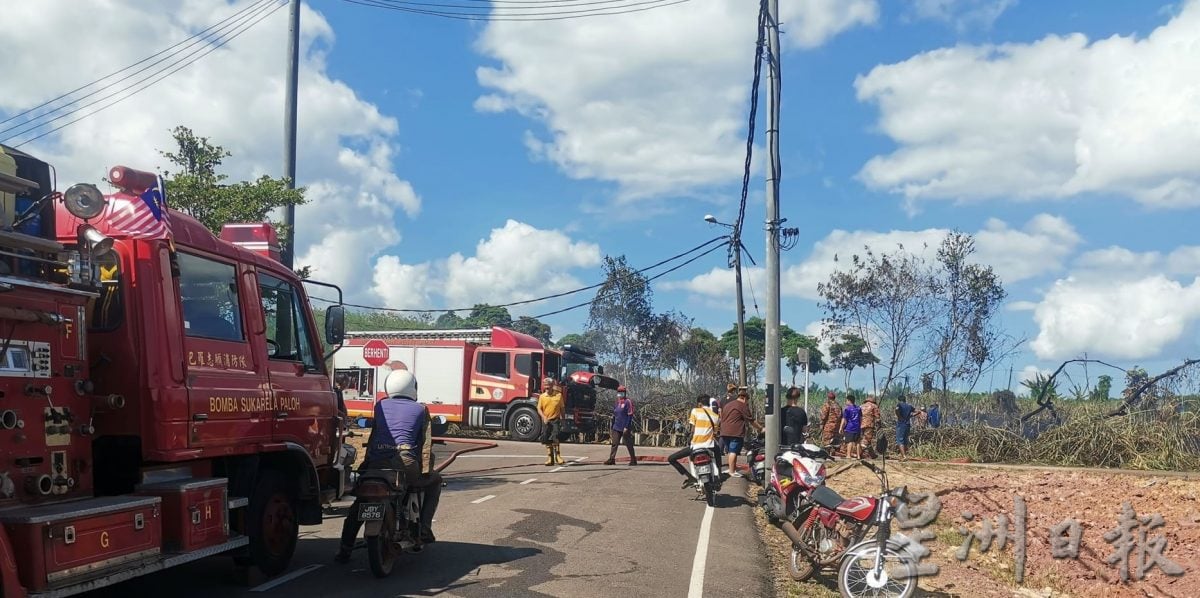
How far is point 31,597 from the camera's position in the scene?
474cm

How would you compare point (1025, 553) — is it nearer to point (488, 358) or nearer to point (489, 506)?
point (489, 506)

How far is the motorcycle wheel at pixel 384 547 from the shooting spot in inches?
290

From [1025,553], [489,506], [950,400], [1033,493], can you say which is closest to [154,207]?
[489,506]

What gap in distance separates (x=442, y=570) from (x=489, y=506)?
4.12m

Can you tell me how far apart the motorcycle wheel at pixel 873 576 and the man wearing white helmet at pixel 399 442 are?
3.63 metres

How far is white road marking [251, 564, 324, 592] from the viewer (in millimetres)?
7168

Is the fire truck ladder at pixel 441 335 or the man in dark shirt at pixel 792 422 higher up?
the fire truck ladder at pixel 441 335

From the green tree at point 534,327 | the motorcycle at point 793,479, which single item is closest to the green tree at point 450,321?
the green tree at point 534,327

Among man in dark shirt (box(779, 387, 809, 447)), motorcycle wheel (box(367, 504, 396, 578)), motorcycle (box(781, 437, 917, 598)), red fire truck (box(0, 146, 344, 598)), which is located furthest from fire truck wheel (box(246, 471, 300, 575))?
man in dark shirt (box(779, 387, 809, 447))

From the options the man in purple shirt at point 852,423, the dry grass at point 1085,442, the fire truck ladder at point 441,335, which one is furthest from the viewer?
the fire truck ladder at point 441,335

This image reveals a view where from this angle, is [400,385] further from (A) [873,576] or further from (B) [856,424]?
(B) [856,424]

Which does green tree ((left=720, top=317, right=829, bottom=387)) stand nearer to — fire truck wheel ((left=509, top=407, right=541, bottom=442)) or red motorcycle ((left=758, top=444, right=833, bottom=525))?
fire truck wheel ((left=509, top=407, right=541, bottom=442))

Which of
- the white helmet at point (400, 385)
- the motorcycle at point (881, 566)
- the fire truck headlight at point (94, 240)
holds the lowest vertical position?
the motorcycle at point (881, 566)

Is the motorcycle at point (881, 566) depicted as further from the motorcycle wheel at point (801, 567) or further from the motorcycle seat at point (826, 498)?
the motorcycle wheel at point (801, 567)
